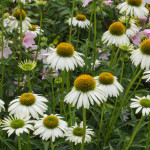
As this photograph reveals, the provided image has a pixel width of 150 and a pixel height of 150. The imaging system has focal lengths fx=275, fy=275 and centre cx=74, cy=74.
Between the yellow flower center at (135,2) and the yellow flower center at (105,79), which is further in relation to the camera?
the yellow flower center at (135,2)

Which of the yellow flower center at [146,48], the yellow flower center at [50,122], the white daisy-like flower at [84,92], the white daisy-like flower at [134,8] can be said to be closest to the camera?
the white daisy-like flower at [84,92]

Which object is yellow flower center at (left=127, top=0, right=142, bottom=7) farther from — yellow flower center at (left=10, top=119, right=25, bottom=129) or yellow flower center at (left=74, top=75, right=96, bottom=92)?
yellow flower center at (left=10, top=119, right=25, bottom=129)

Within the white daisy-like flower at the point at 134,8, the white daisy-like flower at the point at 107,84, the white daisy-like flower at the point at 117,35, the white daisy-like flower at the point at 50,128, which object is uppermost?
the white daisy-like flower at the point at 134,8

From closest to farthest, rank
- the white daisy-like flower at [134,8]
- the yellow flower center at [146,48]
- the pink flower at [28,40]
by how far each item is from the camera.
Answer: the yellow flower center at [146,48] < the white daisy-like flower at [134,8] < the pink flower at [28,40]

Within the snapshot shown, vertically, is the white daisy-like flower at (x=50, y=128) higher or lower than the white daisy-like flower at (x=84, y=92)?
lower

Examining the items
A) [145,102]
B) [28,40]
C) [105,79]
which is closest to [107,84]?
[105,79]

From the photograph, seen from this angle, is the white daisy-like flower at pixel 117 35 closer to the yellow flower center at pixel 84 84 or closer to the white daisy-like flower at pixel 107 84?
the white daisy-like flower at pixel 107 84

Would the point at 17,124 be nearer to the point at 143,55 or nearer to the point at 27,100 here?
the point at 27,100

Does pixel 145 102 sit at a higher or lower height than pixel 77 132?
higher

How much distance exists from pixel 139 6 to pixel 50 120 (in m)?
0.91

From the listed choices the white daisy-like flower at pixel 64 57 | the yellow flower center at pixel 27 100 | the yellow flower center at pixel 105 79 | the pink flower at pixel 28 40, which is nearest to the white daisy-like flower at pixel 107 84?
the yellow flower center at pixel 105 79

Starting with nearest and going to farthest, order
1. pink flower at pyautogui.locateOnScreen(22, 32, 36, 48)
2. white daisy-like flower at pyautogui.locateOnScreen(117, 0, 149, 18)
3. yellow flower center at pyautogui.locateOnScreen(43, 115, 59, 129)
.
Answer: yellow flower center at pyautogui.locateOnScreen(43, 115, 59, 129) → white daisy-like flower at pyautogui.locateOnScreen(117, 0, 149, 18) → pink flower at pyautogui.locateOnScreen(22, 32, 36, 48)

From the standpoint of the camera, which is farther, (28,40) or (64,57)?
(28,40)

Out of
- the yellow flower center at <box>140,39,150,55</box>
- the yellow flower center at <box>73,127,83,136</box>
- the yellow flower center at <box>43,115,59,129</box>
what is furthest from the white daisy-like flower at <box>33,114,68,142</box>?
the yellow flower center at <box>140,39,150,55</box>
